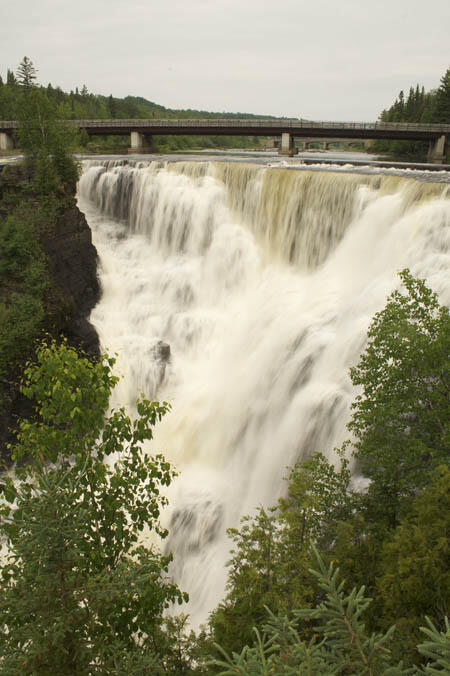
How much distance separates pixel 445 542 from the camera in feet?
24.3

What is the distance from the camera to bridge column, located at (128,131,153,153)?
59344 mm

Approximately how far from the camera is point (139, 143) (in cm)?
5997

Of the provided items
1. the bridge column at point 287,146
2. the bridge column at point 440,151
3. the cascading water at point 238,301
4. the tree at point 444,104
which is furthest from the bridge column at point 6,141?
the tree at point 444,104

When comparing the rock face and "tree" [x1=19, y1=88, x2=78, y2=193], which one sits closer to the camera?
the rock face

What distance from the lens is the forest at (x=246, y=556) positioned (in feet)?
16.8

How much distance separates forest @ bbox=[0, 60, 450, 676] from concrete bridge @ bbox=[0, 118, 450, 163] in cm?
4341

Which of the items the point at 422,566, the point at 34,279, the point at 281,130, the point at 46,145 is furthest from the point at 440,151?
the point at 422,566

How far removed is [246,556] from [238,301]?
67.4 feet

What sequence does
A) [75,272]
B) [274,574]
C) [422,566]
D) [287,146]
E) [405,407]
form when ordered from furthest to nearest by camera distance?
[287,146] < [75,272] < [405,407] < [274,574] < [422,566]

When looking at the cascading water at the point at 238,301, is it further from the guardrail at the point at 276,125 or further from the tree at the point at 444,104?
the tree at the point at 444,104

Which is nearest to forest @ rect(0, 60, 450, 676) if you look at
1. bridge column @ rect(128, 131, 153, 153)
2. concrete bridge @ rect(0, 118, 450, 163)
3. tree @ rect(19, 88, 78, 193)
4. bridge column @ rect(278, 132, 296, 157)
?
tree @ rect(19, 88, 78, 193)

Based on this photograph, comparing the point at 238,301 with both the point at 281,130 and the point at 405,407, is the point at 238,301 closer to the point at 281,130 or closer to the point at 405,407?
the point at 405,407

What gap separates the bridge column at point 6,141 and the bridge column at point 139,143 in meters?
13.8

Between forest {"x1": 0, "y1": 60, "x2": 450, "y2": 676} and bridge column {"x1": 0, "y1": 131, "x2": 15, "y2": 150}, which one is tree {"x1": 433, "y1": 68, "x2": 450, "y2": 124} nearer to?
bridge column {"x1": 0, "y1": 131, "x2": 15, "y2": 150}
